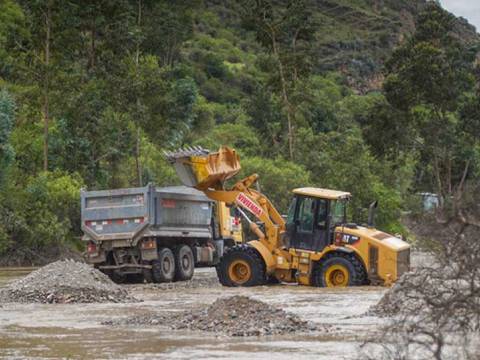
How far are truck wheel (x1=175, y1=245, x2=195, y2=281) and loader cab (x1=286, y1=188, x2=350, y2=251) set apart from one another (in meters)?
4.79

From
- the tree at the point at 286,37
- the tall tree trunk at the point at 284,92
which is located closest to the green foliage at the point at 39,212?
the tall tree trunk at the point at 284,92

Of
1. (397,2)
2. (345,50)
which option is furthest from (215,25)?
(397,2)

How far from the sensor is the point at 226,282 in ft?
97.0

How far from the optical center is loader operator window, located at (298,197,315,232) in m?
28.8

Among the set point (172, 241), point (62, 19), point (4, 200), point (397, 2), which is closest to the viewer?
point (172, 241)

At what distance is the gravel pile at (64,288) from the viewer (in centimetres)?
2497

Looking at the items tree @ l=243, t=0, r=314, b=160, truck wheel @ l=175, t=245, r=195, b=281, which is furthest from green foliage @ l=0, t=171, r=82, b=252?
tree @ l=243, t=0, r=314, b=160

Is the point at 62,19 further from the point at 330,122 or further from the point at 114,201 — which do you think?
the point at 330,122

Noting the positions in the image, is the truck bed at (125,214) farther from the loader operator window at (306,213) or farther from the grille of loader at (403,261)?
the grille of loader at (403,261)

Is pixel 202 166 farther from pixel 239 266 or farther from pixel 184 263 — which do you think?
pixel 184 263

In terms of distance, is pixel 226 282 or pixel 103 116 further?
pixel 103 116

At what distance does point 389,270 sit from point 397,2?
157 m

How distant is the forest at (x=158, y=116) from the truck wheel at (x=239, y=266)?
967cm

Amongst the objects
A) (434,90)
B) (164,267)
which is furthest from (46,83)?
(434,90)
